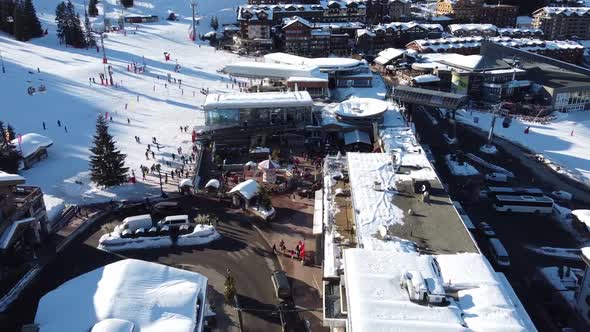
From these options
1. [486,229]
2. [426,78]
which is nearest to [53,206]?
[486,229]

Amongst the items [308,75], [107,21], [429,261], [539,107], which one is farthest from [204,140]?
[107,21]

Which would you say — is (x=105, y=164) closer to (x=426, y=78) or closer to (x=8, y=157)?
(x=8, y=157)

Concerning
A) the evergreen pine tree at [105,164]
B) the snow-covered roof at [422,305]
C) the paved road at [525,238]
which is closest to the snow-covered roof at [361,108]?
the paved road at [525,238]

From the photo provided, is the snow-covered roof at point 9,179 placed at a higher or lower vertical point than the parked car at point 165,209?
higher

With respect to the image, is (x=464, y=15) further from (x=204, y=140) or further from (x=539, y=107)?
(x=204, y=140)

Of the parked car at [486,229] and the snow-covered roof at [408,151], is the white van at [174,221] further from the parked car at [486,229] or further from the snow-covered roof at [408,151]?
the parked car at [486,229]

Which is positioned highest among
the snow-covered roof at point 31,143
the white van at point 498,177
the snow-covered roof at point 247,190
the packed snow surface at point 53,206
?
the snow-covered roof at point 31,143

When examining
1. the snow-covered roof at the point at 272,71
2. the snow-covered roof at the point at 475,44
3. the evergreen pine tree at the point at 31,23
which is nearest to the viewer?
the snow-covered roof at the point at 272,71
